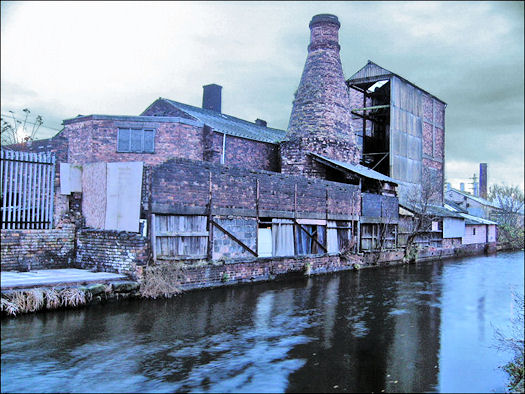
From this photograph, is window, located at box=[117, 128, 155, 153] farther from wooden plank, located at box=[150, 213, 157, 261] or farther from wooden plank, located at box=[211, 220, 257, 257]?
wooden plank, located at box=[150, 213, 157, 261]

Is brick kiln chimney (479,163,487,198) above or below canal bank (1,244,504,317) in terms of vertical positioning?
above

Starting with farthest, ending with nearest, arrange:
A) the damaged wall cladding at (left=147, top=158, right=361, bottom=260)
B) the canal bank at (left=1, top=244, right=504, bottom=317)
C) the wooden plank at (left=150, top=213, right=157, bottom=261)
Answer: the damaged wall cladding at (left=147, top=158, right=361, bottom=260), the wooden plank at (left=150, top=213, right=157, bottom=261), the canal bank at (left=1, top=244, right=504, bottom=317)

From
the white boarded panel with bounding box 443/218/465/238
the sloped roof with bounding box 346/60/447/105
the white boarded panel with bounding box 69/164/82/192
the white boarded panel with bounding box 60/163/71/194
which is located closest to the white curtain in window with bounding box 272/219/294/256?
the white boarded panel with bounding box 69/164/82/192

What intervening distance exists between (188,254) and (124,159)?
703 cm

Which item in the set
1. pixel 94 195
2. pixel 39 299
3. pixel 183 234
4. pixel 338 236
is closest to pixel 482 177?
pixel 338 236

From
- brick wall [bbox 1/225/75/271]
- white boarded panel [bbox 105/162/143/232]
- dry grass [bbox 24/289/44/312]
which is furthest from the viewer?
white boarded panel [bbox 105/162/143/232]

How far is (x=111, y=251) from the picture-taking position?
1091cm

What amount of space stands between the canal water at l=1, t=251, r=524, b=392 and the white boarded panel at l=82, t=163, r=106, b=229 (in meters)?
2.90

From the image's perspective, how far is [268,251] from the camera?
48.3 feet

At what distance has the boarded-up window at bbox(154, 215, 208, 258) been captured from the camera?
11383 mm

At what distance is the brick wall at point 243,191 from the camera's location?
38.1 feet

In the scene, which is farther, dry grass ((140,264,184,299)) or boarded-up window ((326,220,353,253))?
boarded-up window ((326,220,353,253))

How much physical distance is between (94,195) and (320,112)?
1193 cm

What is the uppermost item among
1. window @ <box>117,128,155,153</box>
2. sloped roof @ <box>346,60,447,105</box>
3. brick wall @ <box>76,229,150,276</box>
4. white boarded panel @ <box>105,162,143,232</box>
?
sloped roof @ <box>346,60,447,105</box>
